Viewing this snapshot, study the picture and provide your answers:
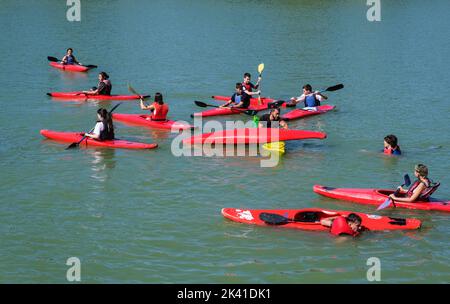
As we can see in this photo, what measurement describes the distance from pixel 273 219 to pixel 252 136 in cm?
537

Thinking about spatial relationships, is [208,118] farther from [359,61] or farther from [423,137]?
[359,61]

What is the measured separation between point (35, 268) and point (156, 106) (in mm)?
9453

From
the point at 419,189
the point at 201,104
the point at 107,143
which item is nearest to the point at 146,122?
the point at 201,104

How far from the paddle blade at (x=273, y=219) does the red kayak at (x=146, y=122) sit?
7.53m

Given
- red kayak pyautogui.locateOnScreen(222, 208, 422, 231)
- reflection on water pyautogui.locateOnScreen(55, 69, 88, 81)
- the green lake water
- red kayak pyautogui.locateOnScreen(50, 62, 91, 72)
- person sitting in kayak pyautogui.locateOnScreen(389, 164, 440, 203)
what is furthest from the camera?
red kayak pyautogui.locateOnScreen(50, 62, 91, 72)

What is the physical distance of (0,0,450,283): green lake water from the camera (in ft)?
45.0

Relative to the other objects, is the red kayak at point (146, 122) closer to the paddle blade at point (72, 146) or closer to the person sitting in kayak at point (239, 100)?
the person sitting in kayak at point (239, 100)

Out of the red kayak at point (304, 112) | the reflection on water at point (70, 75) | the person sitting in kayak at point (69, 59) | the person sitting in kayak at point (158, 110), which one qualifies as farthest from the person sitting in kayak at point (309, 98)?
the person sitting in kayak at point (69, 59)

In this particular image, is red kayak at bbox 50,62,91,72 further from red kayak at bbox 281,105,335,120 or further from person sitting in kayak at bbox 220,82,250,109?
red kayak at bbox 281,105,335,120

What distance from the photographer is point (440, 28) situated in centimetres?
4516

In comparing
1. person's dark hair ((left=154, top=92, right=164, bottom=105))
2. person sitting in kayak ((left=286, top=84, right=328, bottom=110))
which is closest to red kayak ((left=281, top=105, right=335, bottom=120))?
person sitting in kayak ((left=286, top=84, right=328, bottom=110))

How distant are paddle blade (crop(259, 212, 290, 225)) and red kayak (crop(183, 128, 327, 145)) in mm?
4867

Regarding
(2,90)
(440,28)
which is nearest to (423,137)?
(2,90)

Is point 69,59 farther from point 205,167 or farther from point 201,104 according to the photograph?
point 205,167
